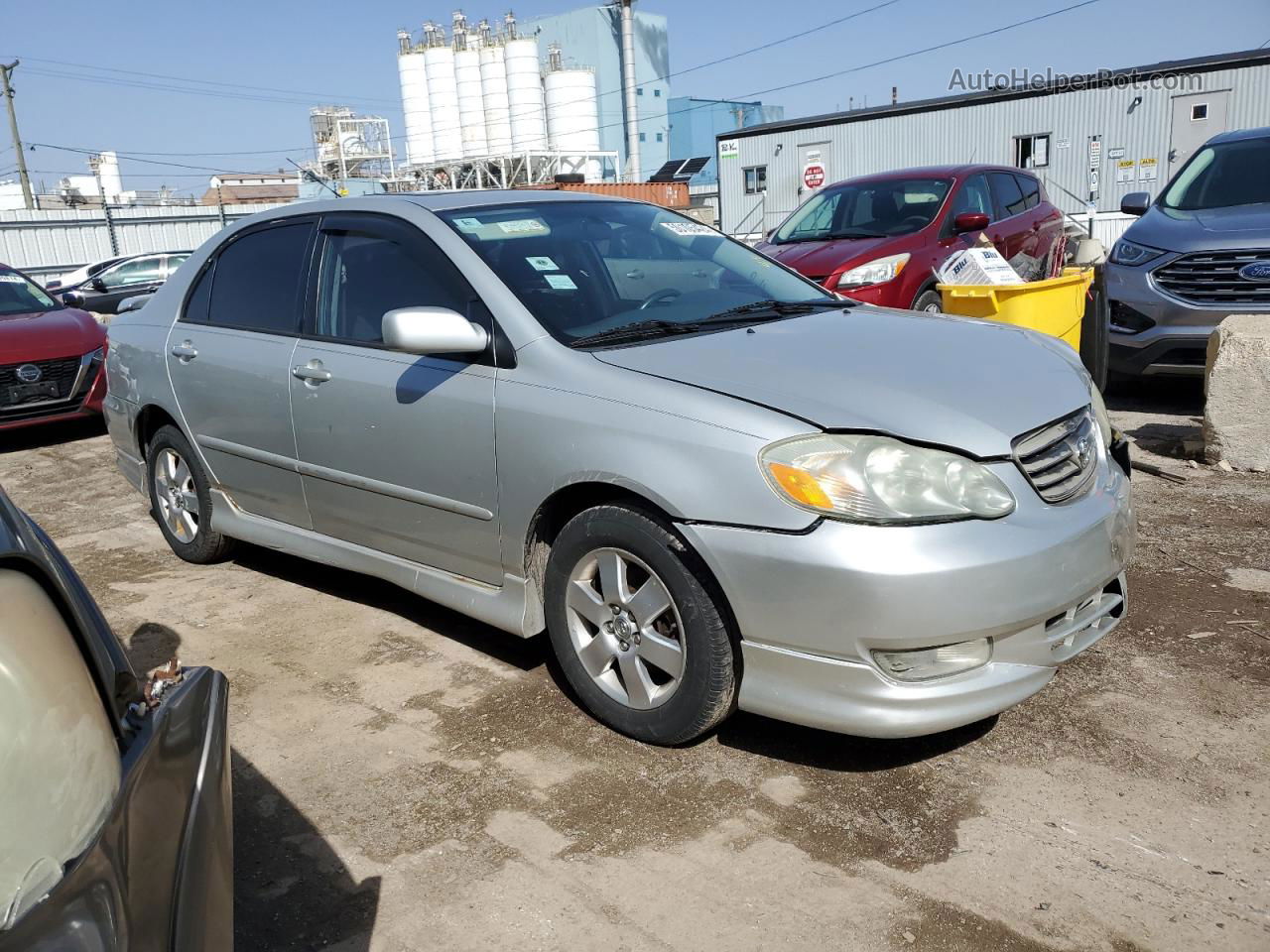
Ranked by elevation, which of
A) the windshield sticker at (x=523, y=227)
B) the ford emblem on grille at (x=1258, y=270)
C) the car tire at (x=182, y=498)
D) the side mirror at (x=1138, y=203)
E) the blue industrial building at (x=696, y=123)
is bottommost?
the car tire at (x=182, y=498)

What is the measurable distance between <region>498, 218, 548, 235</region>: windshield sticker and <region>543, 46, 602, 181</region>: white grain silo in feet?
150

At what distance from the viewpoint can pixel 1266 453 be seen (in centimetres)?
565

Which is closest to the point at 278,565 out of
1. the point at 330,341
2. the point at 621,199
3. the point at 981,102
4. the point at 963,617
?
the point at 330,341

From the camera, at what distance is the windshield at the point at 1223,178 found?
7.51 m

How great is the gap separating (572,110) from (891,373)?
48.3 meters

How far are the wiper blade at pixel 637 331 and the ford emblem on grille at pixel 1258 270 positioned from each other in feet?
15.9

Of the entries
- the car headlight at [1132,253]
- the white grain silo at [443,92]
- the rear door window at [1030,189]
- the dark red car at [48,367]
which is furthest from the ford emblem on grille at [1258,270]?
the white grain silo at [443,92]

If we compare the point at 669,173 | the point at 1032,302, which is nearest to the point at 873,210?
the point at 1032,302

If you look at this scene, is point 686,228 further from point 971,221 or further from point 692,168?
point 692,168

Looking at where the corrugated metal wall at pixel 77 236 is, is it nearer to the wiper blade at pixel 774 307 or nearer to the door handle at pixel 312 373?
the door handle at pixel 312 373

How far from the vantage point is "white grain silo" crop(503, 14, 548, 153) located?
46.6m

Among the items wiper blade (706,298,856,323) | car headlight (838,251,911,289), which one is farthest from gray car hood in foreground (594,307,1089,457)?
car headlight (838,251,911,289)

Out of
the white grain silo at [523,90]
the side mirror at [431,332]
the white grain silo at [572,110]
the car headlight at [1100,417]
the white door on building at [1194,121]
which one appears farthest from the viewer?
the white grain silo at [572,110]

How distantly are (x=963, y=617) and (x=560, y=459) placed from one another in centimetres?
124
